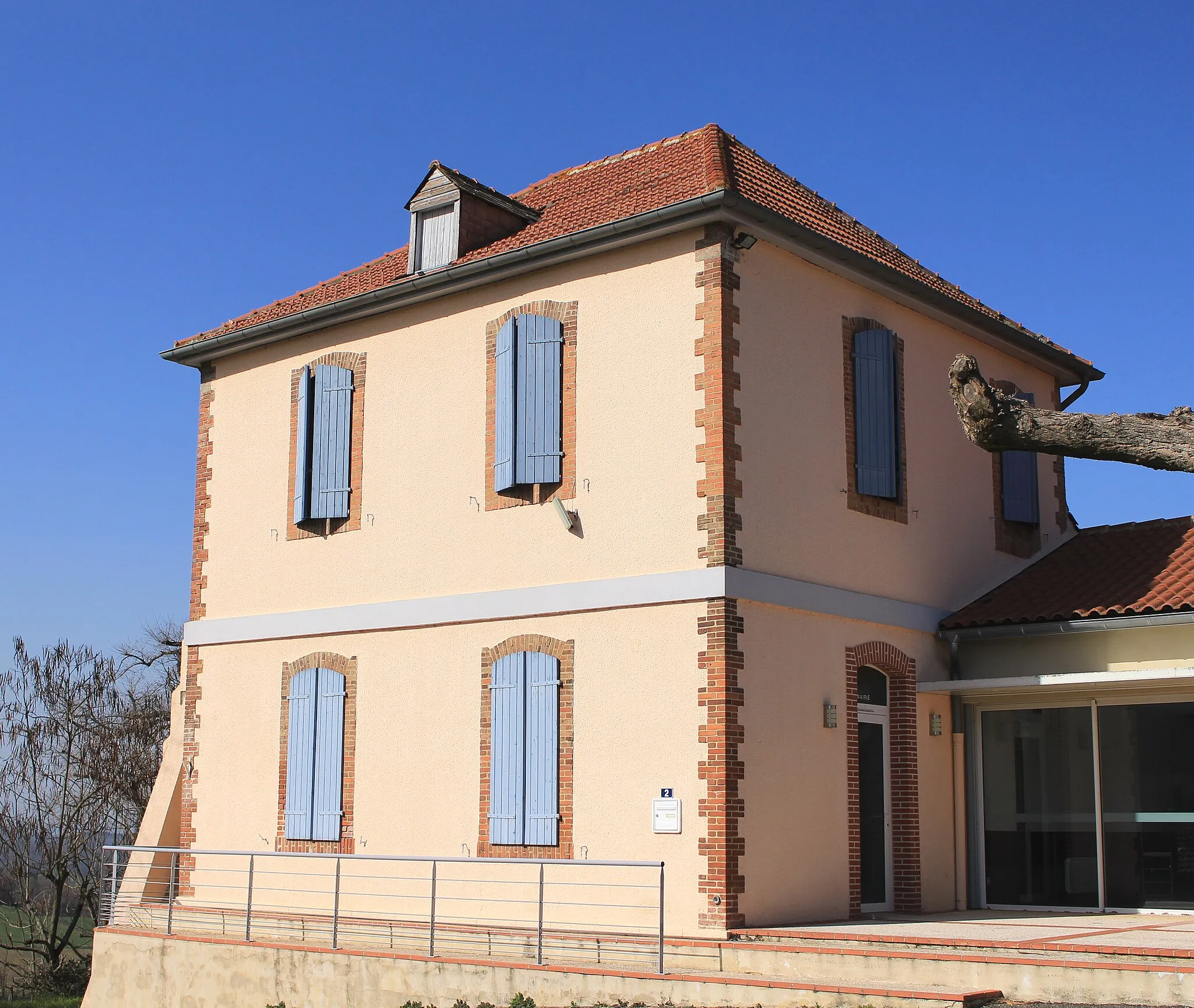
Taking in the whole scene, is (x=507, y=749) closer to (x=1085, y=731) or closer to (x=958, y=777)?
(x=958, y=777)

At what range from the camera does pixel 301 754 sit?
1570cm

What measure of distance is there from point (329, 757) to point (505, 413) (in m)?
4.23

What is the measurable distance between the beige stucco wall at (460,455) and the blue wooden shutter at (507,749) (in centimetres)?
89

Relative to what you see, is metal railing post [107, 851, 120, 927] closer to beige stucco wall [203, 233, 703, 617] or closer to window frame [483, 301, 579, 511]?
beige stucco wall [203, 233, 703, 617]

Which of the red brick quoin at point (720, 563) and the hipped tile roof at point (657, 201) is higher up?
the hipped tile roof at point (657, 201)

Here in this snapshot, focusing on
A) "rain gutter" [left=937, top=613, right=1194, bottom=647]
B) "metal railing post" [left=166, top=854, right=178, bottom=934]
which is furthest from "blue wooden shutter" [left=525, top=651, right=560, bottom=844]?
"rain gutter" [left=937, top=613, right=1194, bottom=647]

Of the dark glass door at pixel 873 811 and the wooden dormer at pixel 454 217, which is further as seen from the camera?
the wooden dormer at pixel 454 217

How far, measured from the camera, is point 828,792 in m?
13.5

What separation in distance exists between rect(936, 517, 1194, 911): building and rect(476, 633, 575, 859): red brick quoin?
4.03 meters

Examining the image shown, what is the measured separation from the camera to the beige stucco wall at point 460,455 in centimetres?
1336

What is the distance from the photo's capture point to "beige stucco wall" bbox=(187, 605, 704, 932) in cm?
1271

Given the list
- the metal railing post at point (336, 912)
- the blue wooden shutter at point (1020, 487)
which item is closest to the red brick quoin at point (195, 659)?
the metal railing post at point (336, 912)

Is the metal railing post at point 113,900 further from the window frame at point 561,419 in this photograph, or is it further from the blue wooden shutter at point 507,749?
the window frame at point 561,419

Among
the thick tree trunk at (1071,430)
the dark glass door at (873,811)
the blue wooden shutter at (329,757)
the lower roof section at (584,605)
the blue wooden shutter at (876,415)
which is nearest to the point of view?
the thick tree trunk at (1071,430)
